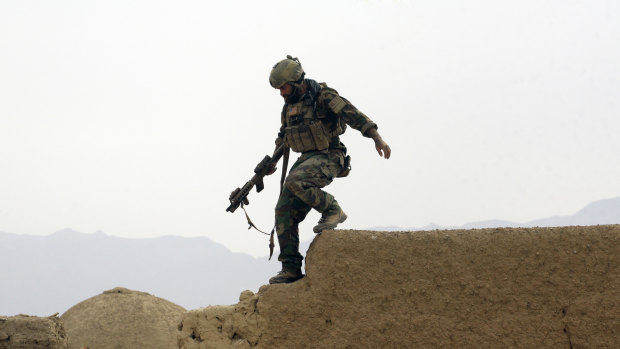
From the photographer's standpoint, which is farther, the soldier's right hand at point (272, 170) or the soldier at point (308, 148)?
the soldier's right hand at point (272, 170)

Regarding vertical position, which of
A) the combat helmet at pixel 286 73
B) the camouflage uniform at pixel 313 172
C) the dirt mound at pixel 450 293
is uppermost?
the combat helmet at pixel 286 73

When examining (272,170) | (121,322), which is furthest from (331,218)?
(121,322)

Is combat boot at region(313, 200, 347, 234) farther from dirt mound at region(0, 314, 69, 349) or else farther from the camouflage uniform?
dirt mound at region(0, 314, 69, 349)

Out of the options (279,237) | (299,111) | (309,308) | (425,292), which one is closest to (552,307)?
(425,292)

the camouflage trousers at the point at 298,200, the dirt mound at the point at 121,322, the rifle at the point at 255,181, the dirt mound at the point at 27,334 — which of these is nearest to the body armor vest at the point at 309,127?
the camouflage trousers at the point at 298,200

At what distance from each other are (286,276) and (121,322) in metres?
10.4

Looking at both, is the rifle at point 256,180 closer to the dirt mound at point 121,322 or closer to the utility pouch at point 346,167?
the utility pouch at point 346,167

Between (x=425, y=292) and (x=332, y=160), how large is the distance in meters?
1.28

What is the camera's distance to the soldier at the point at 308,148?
511 centimetres

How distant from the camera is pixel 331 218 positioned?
5.15 m

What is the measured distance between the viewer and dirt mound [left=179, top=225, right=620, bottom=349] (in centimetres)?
460

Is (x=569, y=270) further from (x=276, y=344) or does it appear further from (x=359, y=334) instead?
(x=276, y=344)

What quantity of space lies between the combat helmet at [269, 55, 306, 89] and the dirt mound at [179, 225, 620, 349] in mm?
1302

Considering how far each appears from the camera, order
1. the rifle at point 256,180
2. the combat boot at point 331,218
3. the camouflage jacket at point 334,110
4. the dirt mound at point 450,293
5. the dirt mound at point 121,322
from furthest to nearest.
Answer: the dirt mound at point 121,322
the rifle at point 256,180
the camouflage jacket at point 334,110
the combat boot at point 331,218
the dirt mound at point 450,293
